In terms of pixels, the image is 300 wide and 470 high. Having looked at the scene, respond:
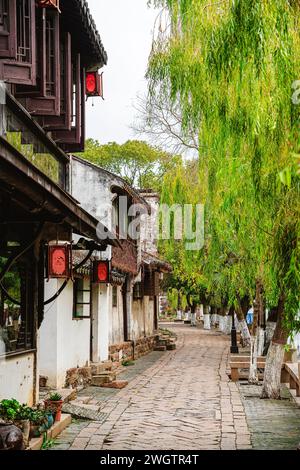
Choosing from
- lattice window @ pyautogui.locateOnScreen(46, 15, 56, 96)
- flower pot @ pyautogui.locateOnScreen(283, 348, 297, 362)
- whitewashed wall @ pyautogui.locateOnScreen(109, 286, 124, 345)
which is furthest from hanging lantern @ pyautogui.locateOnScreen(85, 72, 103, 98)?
whitewashed wall @ pyautogui.locateOnScreen(109, 286, 124, 345)

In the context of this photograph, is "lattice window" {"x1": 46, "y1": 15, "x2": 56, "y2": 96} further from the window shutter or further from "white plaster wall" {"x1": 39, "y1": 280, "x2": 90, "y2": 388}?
the window shutter

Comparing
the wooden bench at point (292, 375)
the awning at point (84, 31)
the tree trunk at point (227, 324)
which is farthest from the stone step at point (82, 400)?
the tree trunk at point (227, 324)

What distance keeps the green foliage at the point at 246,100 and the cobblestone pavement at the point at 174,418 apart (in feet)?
8.36

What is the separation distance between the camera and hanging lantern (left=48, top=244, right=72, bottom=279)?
13570 millimetres

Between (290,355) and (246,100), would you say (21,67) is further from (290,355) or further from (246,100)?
(290,355)

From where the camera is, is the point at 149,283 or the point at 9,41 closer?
the point at 9,41

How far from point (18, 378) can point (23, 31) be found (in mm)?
5714

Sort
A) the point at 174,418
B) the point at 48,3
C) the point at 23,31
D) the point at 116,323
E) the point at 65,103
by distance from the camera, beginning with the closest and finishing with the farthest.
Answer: the point at 48,3
the point at 23,31
the point at 174,418
the point at 65,103
the point at 116,323

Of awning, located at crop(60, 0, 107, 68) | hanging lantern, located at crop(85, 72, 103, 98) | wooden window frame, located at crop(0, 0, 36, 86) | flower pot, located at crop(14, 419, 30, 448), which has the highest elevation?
awning, located at crop(60, 0, 107, 68)

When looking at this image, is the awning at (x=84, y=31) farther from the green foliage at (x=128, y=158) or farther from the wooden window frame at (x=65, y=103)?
the green foliage at (x=128, y=158)

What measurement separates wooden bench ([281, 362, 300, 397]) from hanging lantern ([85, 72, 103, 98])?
7786 mm

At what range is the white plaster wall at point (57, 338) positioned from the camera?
59.5ft

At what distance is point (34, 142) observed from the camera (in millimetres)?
14008

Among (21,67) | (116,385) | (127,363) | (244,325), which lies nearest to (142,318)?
(244,325)
